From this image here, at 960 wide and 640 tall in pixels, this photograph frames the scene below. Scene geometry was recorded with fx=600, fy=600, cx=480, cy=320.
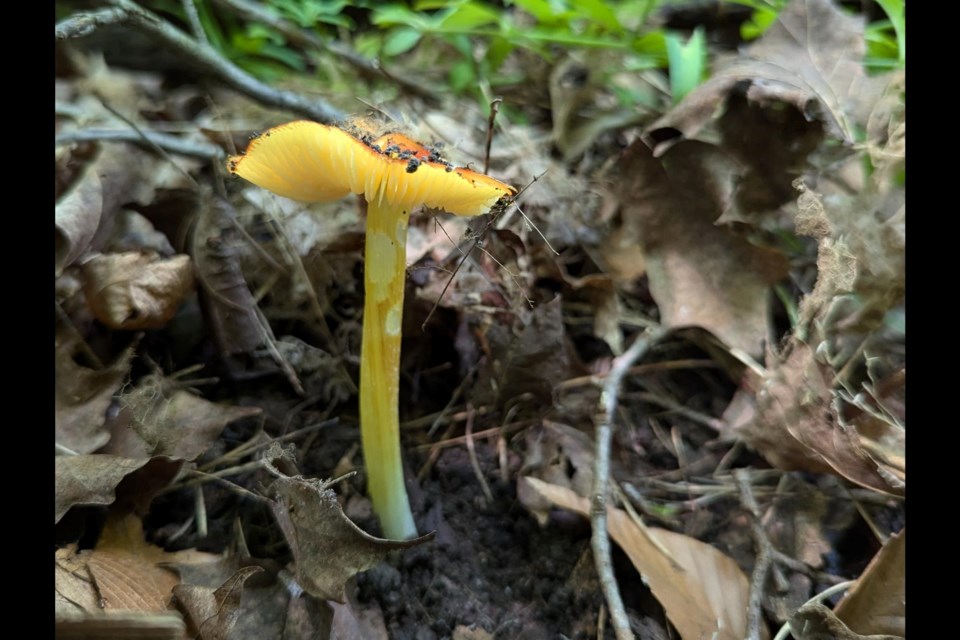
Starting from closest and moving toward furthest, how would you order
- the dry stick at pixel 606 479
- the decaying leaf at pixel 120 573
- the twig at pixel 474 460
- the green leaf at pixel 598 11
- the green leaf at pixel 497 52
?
the decaying leaf at pixel 120 573
the dry stick at pixel 606 479
the twig at pixel 474 460
the green leaf at pixel 598 11
the green leaf at pixel 497 52

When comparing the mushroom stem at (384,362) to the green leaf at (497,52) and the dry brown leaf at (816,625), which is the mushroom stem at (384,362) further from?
the green leaf at (497,52)

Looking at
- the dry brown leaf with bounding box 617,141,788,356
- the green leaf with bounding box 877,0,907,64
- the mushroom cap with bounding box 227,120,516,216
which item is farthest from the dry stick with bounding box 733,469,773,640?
the green leaf with bounding box 877,0,907,64

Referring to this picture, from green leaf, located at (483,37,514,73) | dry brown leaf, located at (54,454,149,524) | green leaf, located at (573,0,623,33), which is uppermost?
green leaf, located at (573,0,623,33)

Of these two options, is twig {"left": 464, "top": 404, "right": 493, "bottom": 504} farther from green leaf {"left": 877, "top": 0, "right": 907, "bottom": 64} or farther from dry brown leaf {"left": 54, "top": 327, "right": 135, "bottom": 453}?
green leaf {"left": 877, "top": 0, "right": 907, "bottom": 64}

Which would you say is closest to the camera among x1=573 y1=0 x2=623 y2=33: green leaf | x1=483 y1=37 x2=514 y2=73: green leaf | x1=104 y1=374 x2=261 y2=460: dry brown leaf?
x1=104 y1=374 x2=261 y2=460: dry brown leaf

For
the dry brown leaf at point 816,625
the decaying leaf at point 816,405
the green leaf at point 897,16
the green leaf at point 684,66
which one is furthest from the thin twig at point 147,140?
the green leaf at point 897,16
